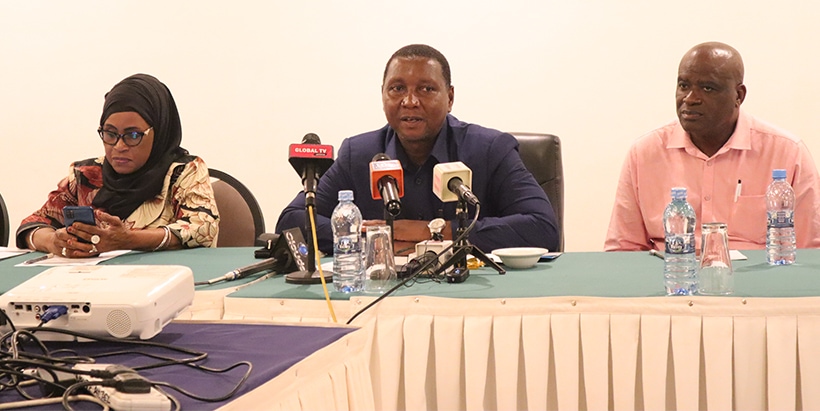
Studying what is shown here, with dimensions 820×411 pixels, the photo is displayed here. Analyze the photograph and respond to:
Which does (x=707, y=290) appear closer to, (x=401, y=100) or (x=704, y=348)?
(x=704, y=348)

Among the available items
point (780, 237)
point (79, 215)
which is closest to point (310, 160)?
point (79, 215)

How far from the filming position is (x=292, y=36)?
4.29 meters

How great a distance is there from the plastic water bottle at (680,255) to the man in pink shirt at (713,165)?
69cm

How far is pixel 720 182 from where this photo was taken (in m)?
2.82

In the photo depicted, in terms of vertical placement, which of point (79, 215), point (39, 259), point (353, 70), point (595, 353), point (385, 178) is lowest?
point (595, 353)

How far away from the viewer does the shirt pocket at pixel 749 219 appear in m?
2.71

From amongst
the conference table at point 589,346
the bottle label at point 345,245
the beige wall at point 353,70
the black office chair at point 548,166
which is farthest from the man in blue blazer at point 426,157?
the beige wall at point 353,70

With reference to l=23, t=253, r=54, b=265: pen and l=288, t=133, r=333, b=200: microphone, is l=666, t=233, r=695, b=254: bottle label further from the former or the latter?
l=23, t=253, r=54, b=265: pen

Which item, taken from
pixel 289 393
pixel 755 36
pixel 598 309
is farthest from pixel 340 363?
→ pixel 755 36

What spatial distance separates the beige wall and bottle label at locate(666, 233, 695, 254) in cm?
208

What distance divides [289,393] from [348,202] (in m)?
1.06

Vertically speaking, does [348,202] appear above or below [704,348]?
above

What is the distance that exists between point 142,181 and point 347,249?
1.11 meters

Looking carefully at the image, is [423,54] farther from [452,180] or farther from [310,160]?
[310,160]
